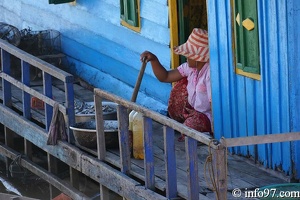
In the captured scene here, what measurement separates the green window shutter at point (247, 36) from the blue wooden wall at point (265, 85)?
0.35 feet

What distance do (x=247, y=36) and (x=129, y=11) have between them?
2712 millimetres

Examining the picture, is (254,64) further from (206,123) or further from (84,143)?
(84,143)

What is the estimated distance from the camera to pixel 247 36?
825cm

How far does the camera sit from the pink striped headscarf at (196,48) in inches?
358

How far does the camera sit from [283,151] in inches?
314

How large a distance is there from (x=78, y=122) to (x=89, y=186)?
1.27 meters

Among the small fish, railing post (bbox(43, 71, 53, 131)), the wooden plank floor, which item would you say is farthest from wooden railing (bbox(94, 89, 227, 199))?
the small fish

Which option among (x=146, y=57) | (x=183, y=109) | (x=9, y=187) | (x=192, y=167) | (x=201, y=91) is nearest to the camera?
(x=192, y=167)

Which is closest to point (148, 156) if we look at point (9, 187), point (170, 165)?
point (170, 165)

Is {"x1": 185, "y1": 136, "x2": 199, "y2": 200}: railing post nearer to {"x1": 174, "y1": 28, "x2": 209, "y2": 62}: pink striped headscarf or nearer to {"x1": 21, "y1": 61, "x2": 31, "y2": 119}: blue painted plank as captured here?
{"x1": 174, "y1": 28, "x2": 209, "y2": 62}: pink striped headscarf

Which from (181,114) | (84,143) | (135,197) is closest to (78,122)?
(84,143)

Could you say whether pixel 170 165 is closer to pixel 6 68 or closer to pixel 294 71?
pixel 294 71

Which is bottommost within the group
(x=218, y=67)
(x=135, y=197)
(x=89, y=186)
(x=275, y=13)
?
(x=89, y=186)

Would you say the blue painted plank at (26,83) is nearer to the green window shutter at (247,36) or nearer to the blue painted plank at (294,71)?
the green window shutter at (247,36)
